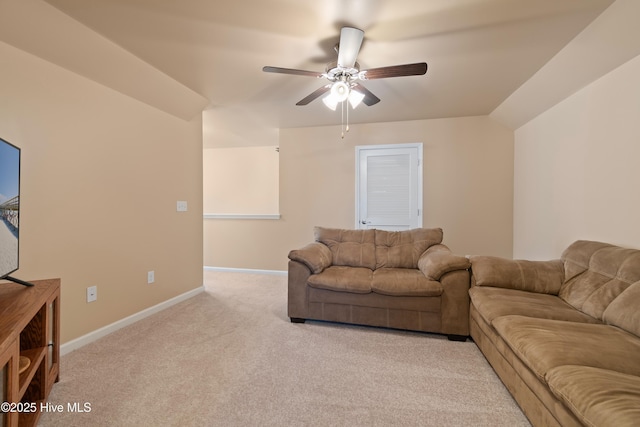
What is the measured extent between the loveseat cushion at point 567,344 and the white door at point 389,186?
2592 mm

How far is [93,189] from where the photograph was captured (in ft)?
7.94

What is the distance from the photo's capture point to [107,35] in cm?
210

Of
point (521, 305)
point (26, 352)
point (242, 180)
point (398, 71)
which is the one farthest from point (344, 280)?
point (242, 180)

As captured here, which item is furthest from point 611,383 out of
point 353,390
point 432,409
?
point 353,390

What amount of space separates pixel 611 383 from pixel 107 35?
3441 mm

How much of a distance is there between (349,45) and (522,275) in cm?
218

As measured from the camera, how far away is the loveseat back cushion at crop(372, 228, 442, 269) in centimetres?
305

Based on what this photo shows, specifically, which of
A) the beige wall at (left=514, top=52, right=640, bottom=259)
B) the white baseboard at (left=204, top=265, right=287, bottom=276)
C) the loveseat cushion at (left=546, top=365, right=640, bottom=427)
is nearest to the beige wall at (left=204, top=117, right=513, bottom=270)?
the white baseboard at (left=204, top=265, right=287, bottom=276)

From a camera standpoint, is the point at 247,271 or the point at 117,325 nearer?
the point at 117,325

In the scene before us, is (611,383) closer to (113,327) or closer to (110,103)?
(113,327)

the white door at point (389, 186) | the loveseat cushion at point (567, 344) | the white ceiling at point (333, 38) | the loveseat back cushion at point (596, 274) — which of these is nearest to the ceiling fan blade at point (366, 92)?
the white ceiling at point (333, 38)

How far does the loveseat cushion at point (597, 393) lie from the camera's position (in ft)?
3.08

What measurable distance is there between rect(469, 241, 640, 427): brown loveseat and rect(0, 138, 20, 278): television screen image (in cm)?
267

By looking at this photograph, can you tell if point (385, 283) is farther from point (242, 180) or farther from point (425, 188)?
point (242, 180)
